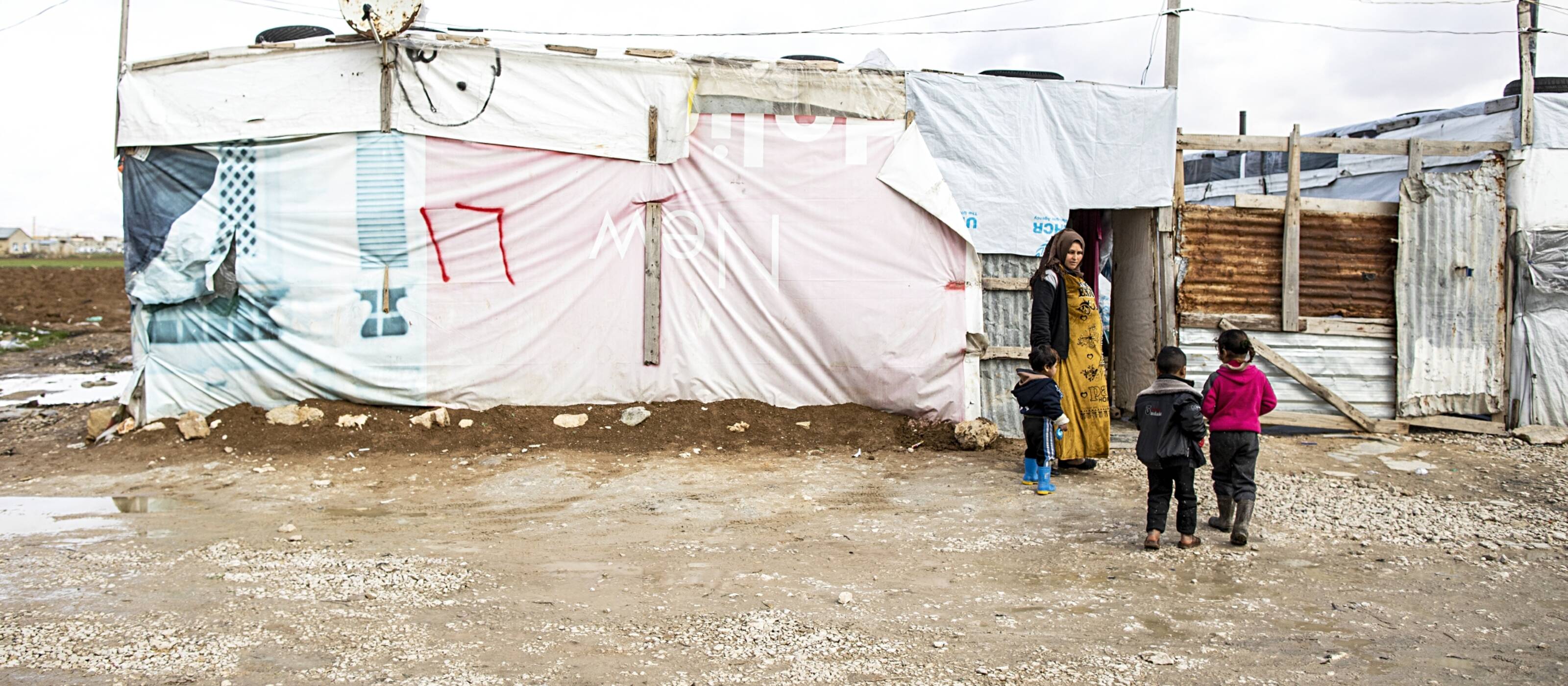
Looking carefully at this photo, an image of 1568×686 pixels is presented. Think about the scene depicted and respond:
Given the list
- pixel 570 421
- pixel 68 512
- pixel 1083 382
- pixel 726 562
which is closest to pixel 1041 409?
pixel 1083 382

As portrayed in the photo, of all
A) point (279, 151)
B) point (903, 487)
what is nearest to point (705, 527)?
point (903, 487)

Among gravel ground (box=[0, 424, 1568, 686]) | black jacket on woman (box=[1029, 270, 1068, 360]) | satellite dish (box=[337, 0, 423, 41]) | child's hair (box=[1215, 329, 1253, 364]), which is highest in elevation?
satellite dish (box=[337, 0, 423, 41])

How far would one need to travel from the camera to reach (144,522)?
537 centimetres

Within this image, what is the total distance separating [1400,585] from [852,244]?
4520 millimetres

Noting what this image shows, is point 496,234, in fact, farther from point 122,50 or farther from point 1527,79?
point 1527,79

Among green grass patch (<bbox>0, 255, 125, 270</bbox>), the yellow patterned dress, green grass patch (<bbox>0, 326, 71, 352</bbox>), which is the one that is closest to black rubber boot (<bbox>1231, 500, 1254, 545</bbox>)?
the yellow patterned dress

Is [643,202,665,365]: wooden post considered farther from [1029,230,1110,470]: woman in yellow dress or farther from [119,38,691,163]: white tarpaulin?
[1029,230,1110,470]: woman in yellow dress

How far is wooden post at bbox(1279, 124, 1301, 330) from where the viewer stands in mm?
8125

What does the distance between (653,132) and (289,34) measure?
10.8 ft

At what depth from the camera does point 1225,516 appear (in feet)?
16.8

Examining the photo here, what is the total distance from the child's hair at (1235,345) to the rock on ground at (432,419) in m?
5.44

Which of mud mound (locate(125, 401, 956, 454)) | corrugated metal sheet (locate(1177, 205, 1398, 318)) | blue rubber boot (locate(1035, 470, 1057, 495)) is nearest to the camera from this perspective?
blue rubber boot (locate(1035, 470, 1057, 495))

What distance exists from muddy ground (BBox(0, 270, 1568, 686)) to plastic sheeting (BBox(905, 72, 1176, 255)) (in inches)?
75.2

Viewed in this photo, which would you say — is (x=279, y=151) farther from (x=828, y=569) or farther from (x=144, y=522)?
(x=828, y=569)
